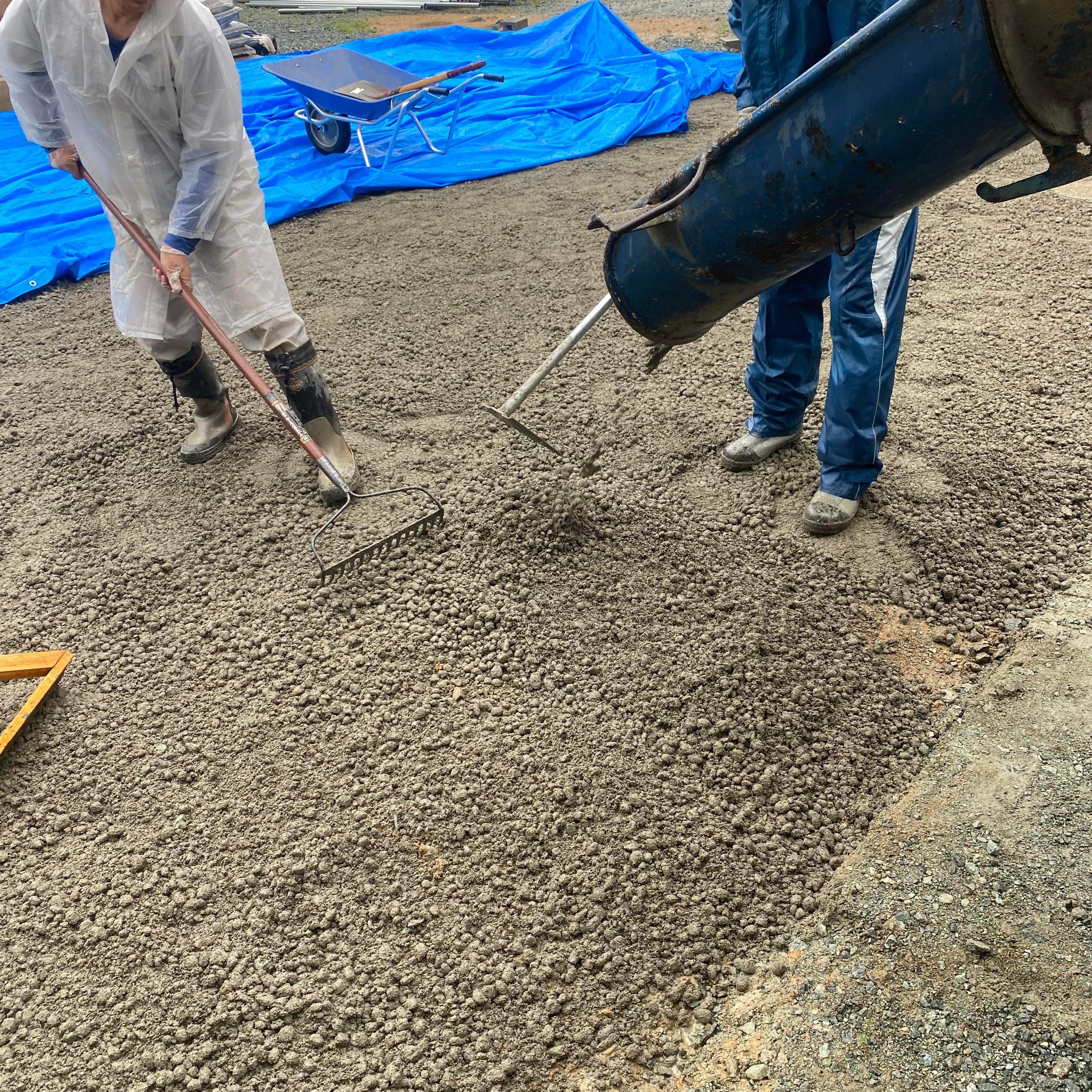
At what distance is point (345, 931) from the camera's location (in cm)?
175

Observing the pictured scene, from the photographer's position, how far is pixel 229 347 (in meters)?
2.76

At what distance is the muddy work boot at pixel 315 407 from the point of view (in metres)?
2.86

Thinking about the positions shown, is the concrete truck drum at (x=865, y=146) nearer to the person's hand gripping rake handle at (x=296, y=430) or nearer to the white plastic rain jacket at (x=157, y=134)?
the person's hand gripping rake handle at (x=296, y=430)

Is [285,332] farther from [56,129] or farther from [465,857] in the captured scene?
[465,857]

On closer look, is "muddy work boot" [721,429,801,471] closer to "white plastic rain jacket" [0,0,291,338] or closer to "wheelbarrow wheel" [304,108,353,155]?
"white plastic rain jacket" [0,0,291,338]

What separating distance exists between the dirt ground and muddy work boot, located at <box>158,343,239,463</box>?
6 cm

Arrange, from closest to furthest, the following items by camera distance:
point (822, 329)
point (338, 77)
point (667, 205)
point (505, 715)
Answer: point (667, 205), point (505, 715), point (822, 329), point (338, 77)

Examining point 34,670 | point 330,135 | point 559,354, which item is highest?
point 330,135

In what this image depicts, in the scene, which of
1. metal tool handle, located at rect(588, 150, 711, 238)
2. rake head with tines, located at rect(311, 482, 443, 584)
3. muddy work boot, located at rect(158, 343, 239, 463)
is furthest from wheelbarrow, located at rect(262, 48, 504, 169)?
metal tool handle, located at rect(588, 150, 711, 238)

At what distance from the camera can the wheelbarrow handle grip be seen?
2.69 meters

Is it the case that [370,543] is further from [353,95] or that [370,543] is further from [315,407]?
[353,95]

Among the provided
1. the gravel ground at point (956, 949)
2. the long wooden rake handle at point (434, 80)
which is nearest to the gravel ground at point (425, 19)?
the long wooden rake handle at point (434, 80)

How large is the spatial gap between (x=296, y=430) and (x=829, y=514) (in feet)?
5.47

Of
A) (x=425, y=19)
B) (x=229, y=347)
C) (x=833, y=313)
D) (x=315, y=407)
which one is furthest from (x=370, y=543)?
(x=425, y=19)
